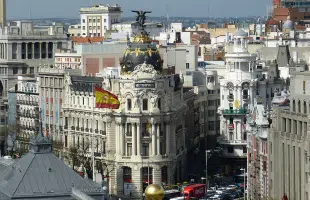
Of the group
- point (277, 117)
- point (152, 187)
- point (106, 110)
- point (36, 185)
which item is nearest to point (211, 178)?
point (106, 110)

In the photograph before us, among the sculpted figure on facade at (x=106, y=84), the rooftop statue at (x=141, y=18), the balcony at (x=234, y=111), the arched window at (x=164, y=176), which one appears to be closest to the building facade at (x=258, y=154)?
the arched window at (x=164, y=176)

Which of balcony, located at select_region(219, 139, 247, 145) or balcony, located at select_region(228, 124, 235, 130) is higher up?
balcony, located at select_region(228, 124, 235, 130)

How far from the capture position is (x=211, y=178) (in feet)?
570

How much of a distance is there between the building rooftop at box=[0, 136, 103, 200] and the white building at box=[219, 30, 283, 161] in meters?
81.8

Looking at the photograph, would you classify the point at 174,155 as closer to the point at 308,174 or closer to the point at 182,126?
the point at 182,126

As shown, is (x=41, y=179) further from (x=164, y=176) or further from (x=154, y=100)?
(x=164, y=176)

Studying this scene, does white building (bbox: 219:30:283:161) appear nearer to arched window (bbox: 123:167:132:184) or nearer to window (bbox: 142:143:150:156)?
window (bbox: 142:143:150:156)

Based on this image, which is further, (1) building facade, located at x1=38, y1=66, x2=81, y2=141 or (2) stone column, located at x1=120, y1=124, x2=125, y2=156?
(1) building facade, located at x1=38, y1=66, x2=81, y2=141

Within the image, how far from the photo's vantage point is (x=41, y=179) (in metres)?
97.3

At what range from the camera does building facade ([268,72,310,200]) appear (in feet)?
418

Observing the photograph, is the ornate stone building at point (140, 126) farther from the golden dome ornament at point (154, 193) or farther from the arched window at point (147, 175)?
the golden dome ornament at point (154, 193)

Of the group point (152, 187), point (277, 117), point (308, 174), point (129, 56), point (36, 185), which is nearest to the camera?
point (152, 187)

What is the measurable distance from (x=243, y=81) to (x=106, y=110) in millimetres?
21859

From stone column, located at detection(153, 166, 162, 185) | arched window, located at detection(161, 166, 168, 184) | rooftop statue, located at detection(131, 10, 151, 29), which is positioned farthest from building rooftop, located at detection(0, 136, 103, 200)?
rooftop statue, located at detection(131, 10, 151, 29)
